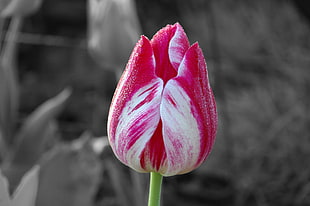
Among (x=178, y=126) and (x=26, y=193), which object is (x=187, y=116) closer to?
(x=178, y=126)

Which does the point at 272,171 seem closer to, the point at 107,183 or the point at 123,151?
the point at 107,183

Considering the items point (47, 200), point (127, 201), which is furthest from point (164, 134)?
point (127, 201)

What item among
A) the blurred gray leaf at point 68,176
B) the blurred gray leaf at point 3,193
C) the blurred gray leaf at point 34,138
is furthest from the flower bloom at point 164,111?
the blurred gray leaf at point 34,138

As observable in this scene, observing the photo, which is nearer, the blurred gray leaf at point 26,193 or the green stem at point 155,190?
the green stem at point 155,190

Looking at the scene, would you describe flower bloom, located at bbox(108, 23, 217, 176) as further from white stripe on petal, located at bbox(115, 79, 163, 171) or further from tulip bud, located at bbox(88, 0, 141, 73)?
tulip bud, located at bbox(88, 0, 141, 73)

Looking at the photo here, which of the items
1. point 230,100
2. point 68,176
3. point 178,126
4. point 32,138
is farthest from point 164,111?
point 230,100

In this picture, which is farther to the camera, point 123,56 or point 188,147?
point 123,56

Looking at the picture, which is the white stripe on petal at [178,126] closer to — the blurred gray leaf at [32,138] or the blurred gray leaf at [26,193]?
the blurred gray leaf at [26,193]
